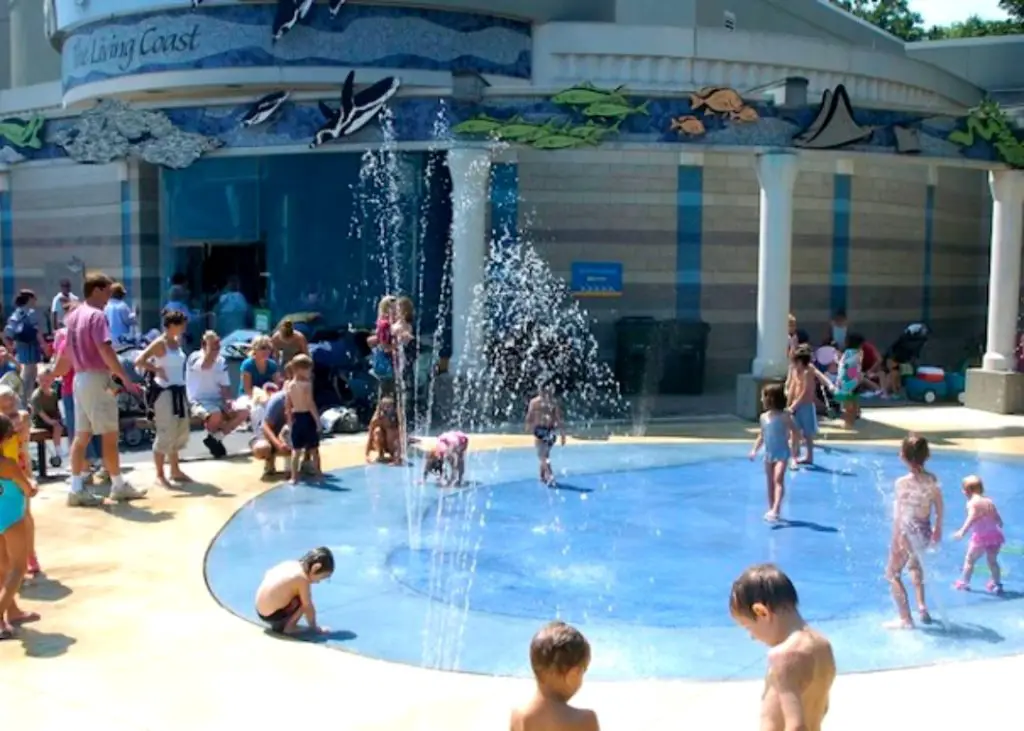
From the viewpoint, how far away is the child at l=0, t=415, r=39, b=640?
7.22 meters

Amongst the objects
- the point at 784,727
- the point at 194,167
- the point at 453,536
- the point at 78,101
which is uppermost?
the point at 78,101

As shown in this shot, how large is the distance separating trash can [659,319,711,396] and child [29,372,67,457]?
36.6ft

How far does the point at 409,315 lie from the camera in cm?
1461

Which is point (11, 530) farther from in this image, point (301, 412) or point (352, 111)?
point (352, 111)

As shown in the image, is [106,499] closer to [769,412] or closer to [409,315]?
[409,315]

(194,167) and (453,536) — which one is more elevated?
(194,167)

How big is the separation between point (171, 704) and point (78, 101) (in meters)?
19.2

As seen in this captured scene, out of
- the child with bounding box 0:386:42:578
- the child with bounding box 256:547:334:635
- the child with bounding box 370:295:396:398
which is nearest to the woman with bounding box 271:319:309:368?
the child with bounding box 370:295:396:398

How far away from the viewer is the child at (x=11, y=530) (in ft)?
Answer: 23.7

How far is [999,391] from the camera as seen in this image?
60.2 ft

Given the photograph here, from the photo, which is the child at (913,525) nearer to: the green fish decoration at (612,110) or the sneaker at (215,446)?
the sneaker at (215,446)

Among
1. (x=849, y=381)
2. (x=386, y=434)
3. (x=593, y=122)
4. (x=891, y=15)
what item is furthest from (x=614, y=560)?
(x=891, y=15)

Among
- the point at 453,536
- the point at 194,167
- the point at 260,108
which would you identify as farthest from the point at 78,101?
the point at 453,536

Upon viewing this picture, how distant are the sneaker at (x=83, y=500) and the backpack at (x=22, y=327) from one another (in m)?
6.46
